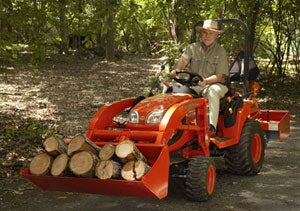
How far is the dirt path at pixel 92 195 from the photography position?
18.2 ft

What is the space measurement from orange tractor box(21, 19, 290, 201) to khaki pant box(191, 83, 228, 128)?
0.10 m

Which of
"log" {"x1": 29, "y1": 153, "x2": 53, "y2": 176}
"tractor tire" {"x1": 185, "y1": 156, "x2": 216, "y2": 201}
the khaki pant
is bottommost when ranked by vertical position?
"tractor tire" {"x1": 185, "y1": 156, "x2": 216, "y2": 201}

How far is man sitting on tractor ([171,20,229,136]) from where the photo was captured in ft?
20.5

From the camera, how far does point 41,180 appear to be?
4.84 m

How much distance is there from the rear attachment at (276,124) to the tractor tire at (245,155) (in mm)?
641

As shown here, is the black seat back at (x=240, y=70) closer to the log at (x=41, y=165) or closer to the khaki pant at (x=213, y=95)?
the khaki pant at (x=213, y=95)

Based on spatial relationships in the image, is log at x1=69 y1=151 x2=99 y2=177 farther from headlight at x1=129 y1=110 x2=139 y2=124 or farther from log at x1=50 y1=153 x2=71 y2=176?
headlight at x1=129 y1=110 x2=139 y2=124

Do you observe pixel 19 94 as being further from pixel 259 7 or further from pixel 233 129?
pixel 233 129

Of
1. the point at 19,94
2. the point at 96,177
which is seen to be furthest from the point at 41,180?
the point at 19,94

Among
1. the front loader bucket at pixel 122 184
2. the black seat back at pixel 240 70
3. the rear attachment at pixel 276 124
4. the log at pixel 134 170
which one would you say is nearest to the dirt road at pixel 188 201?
the front loader bucket at pixel 122 184

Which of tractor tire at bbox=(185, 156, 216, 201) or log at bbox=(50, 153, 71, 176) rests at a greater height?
log at bbox=(50, 153, 71, 176)

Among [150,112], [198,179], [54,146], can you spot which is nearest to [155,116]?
[150,112]

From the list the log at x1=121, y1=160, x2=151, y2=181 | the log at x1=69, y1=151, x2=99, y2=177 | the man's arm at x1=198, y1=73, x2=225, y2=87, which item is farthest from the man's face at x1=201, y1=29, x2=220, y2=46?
the log at x1=69, y1=151, x2=99, y2=177

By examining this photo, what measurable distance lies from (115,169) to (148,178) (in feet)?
1.11
